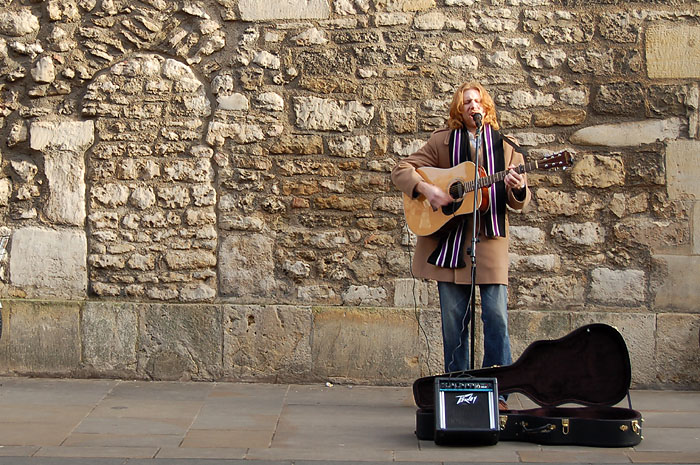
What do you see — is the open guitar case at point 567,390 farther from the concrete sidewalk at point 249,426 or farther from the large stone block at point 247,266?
the large stone block at point 247,266

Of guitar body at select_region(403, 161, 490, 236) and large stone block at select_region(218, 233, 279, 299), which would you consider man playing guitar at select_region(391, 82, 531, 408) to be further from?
large stone block at select_region(218, 233, 279, 299)

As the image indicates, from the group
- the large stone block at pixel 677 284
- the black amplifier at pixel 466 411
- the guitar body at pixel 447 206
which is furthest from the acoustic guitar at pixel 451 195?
the large stone block at pixel 677 284

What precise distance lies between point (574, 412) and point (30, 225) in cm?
349

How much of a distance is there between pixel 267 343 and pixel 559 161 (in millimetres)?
2279

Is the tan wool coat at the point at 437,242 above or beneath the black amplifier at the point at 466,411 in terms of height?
above

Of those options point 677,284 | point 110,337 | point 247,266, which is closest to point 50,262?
point 110,337

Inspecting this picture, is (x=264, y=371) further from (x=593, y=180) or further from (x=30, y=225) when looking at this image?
(x=593, y=180)

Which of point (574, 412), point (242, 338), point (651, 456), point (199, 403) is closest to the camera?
point (651, 456)

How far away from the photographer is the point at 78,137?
603 centimetres

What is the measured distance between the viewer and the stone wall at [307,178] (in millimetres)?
5883

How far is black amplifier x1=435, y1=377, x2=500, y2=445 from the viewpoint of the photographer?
4309mm

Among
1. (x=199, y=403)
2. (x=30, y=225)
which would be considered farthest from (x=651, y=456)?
(x=30, y=225)

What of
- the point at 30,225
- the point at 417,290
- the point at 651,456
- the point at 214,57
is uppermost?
the point at 214,57

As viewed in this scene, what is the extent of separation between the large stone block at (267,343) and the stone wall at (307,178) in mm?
13
